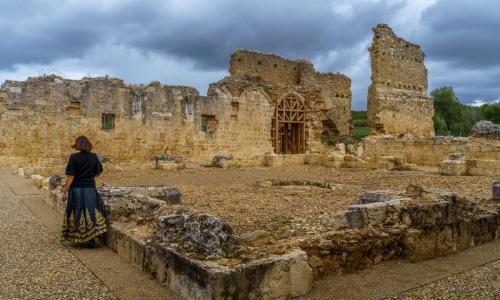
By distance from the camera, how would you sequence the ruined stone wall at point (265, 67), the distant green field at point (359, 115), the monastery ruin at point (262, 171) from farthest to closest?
the distant green field at point (359, 115) → the ruined stone wall at point (265, 67) → the monastery ruin at point (262, 171)

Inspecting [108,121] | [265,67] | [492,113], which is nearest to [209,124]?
[108,121]

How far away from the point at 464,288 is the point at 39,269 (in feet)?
12.8

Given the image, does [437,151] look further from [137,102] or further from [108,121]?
[108,121]

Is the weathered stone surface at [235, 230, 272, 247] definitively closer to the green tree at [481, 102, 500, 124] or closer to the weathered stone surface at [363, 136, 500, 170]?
the weathered stone surface at [363, 136, 500, 170]

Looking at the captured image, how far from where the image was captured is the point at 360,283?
12.3ft

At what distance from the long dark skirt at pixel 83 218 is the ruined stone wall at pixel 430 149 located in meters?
13.1

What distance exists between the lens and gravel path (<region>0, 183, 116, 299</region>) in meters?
3.50

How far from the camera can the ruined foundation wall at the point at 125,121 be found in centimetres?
1574

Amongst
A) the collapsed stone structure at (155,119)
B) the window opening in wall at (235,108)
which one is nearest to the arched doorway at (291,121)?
the collapsed stone structure at (155,119)

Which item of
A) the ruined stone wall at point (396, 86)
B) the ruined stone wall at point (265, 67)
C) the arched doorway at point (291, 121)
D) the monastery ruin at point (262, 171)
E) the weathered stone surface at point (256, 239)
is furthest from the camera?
the ruined stone wall at point (396, 86)

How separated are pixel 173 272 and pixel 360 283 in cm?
162

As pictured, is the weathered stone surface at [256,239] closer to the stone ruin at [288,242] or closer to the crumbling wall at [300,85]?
the stone ruin at [288,242]

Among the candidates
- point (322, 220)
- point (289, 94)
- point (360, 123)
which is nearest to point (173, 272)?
point (322, 220)

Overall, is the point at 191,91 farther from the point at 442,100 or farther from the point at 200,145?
the point at 442,100
